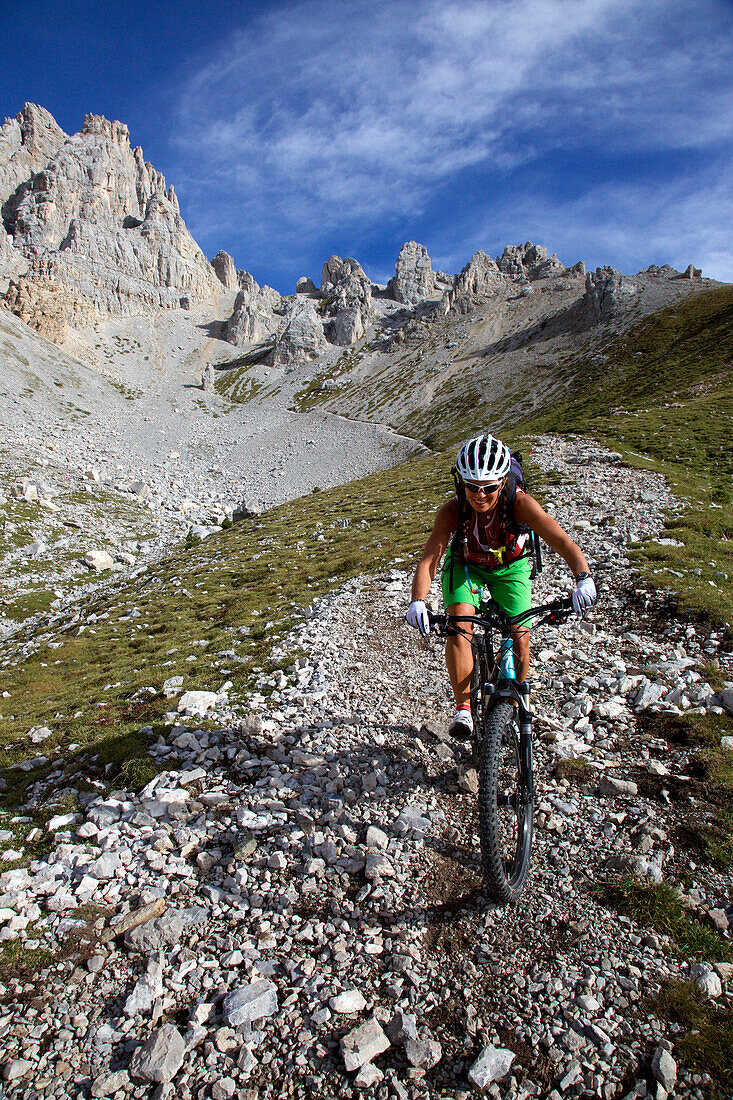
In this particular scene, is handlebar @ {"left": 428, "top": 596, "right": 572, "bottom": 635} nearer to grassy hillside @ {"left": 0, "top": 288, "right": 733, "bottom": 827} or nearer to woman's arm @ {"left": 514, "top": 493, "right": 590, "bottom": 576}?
woman's arm @ {"left": 514, "top": 493, "right": 590, "bottom": 576}

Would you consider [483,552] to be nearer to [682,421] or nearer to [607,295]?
[682,421]

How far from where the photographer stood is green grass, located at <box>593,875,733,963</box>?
4445 mm

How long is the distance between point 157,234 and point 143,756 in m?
214

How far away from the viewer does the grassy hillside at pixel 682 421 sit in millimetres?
13383

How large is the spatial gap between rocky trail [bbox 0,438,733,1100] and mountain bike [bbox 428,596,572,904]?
367 mm

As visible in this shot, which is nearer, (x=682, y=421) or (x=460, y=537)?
(x=460, y=537)

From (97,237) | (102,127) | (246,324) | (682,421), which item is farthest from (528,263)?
(682,421)

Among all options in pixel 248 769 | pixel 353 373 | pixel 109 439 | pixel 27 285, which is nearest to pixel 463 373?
pixel 353 373

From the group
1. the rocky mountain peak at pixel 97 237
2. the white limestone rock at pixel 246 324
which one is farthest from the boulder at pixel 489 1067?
the white limestone rock at pixel 246 324

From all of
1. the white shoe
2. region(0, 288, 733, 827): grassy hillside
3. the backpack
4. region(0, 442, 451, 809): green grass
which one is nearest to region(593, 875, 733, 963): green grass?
the white shoe

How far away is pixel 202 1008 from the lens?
4238mm

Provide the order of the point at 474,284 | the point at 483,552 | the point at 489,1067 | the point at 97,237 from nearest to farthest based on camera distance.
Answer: the point at 489,1067, the point at 483,552, the point at 97,237, the point at 474,284

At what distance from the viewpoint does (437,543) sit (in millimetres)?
6758

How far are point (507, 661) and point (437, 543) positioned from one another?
5.81 ft
